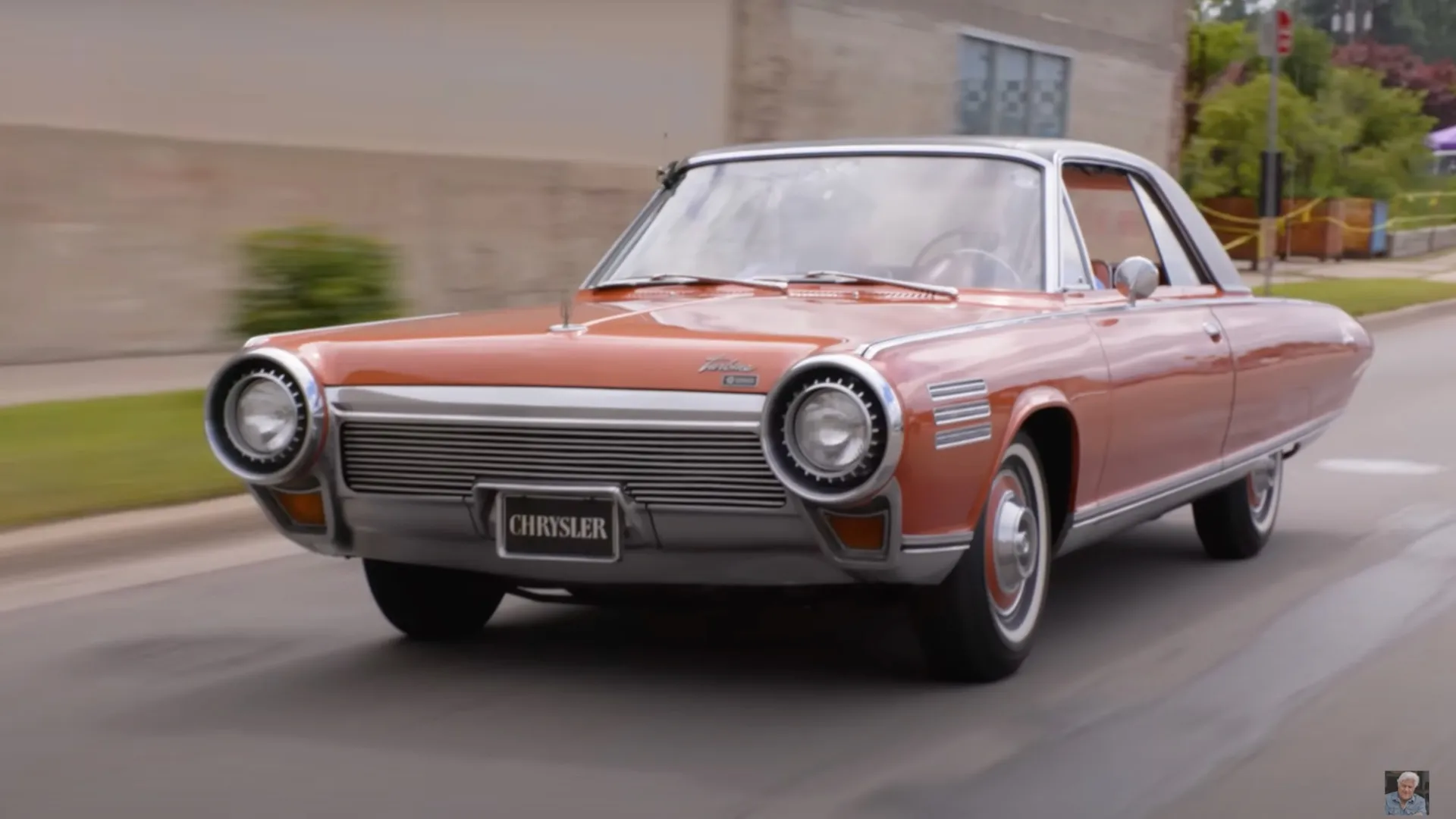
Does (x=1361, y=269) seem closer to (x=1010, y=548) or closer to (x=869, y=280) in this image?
(x=869, y=280)

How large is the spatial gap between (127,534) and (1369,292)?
21.8 m

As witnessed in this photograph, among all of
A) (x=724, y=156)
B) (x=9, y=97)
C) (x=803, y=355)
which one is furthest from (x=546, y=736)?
(x=9, y=97)

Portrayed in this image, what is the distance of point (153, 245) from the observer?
14.9m

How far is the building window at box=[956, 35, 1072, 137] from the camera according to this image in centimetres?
2673

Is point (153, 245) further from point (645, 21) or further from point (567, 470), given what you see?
point (567, 470)

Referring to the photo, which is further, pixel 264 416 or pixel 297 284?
pixel 297 284

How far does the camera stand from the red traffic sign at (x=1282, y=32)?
21891mm

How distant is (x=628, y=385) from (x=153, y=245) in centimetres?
1069

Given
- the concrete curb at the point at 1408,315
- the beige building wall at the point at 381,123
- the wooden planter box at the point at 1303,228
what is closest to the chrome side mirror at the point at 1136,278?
the beige building wall at the point at 381,123

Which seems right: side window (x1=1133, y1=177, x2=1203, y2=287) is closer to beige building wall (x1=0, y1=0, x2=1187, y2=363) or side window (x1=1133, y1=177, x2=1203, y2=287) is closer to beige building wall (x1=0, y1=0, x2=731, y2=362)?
beige building wall (x1=0, y1=0, x2=1187, y2=363)

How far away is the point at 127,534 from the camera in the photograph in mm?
7828

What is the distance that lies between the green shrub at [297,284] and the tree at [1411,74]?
64.5 meters

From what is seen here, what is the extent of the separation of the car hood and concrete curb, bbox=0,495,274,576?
2.25 meters

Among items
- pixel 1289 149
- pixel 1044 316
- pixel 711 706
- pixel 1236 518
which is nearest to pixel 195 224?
pixel 1236 518
